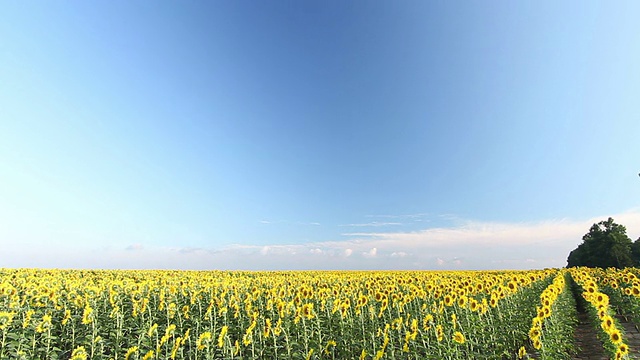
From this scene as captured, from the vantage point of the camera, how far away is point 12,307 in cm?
1137

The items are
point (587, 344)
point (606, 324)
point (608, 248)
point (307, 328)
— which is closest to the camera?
point (606, 324)

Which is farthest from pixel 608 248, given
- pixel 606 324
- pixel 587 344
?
pixel 606 324

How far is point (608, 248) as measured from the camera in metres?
55.5

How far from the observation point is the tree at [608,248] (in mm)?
53872

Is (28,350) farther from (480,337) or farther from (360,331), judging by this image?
(480,337)

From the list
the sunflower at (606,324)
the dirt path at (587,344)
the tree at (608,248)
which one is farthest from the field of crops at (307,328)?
the tree at (608,248)

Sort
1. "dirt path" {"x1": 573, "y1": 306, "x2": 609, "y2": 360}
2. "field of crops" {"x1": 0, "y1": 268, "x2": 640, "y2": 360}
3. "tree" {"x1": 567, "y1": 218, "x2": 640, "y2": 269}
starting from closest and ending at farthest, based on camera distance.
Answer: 1. "field of crops" {"x1": 0, "y1": 268, "x2": 640, "y2": 360}
2. "dirt path" {"x1": 573, "y1": 306, "x2": 609, "y2": 360}
3. "tree" {"x1": 567, "y1": 218, "x2": 640, "y2": 269}

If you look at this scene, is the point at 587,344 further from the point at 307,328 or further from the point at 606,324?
the point at 307,328

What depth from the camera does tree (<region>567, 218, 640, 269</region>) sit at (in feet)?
177

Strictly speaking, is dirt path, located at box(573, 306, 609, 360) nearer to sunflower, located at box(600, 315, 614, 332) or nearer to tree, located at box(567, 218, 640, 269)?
sunflower, located at box(600, 315, 614, 332)

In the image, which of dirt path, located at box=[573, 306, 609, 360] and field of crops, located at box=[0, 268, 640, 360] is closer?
field of crops, located at box=[0, 268, 640, 360]

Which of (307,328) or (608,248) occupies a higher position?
(608,248)

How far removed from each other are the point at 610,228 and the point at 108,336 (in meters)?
69.4

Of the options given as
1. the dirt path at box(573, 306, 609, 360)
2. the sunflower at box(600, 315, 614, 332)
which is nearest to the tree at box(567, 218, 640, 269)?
the dirt path at box(573, 306, 609, 360)
